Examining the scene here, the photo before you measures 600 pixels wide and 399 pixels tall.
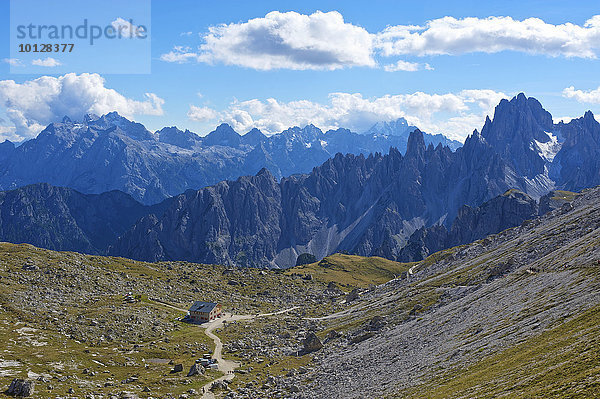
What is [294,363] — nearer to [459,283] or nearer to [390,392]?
[390,392]

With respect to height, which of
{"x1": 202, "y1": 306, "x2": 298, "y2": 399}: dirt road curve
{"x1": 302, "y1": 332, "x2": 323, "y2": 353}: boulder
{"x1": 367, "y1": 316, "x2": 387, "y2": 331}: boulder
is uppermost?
{"x1": 367, "y1": 316, "x2": 387, "y2": 331}: boulder

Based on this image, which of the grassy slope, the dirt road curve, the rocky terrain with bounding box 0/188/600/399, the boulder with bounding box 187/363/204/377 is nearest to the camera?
the rocky terrain with bounding box 0/188/600/399

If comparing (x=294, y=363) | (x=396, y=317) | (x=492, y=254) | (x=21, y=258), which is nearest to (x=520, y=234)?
(x=492, y=254)

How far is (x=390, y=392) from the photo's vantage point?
216 feet

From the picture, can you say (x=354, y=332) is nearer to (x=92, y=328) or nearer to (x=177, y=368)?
(x=177, y=368)

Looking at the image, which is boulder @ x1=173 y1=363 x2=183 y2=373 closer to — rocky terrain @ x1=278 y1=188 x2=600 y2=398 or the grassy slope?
the grassy slope

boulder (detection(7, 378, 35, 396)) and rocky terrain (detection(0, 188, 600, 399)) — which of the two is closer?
rocky terrain (detection(0, 188, 600, 399))

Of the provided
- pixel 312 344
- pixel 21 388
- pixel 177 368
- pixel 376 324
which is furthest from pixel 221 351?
pixel 21 388

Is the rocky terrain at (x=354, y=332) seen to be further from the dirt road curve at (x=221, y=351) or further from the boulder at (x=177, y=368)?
the dirt road curve at (x=221, y=351)

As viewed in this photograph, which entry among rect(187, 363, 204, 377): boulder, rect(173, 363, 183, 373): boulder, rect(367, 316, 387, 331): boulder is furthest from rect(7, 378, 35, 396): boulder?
rect(367, 316, 387, 331): boulder

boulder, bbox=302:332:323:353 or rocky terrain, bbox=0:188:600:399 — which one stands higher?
rocky terrain, bbox=0:188:600:399

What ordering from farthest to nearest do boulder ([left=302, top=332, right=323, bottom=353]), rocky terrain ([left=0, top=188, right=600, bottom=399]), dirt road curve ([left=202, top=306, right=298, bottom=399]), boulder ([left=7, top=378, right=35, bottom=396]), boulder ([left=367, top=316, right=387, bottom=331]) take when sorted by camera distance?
boulder ([left=367, top=316, right=387, bottom=331]), boulder ([left=302, top=332, right=323, bottom=353]), dirt road curve ([left=202, top=306, right=298, bottom=399]), boulder ([left=7, top=378, right=35, bottom=396]), rocky terrain ([left=0, top=188, right=600, bottom=399])

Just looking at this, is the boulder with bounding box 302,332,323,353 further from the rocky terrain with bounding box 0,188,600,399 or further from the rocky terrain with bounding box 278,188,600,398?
the rocky terrain with bounding box 278,188,600,398

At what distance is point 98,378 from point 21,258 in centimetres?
9460
